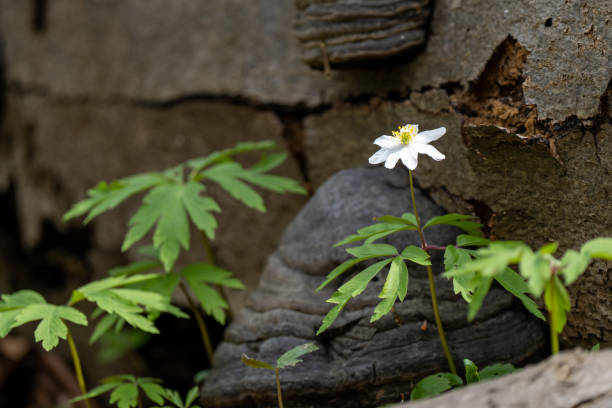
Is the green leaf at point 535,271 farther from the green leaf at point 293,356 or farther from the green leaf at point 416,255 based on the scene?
the green leaf at point 293,356

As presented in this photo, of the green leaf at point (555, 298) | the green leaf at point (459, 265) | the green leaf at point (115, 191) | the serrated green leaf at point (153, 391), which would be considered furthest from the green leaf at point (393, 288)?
the green leaf at point (115, 191)

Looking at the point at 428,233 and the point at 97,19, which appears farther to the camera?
the point at 97,19

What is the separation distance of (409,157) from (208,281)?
3.11 feet

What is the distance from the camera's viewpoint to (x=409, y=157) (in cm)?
140

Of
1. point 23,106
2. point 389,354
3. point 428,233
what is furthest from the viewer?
point 23,106

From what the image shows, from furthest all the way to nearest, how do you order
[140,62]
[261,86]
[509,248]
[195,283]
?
1. [140,62]
2. [261,86]
3. [195,283]
4. [509,248]

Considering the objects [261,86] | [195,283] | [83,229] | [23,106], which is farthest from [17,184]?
[195,283]

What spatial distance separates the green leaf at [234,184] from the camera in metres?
1.98

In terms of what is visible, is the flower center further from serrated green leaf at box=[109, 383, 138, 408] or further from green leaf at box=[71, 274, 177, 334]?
serrated green leaf at box=[109, 383, 138, 408]

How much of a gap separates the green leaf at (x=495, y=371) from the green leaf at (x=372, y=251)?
413 mm

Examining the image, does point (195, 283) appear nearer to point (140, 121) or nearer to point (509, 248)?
point (509, 248)

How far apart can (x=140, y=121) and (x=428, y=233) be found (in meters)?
2.14

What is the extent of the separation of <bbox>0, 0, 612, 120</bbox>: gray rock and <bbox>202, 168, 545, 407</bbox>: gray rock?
0.54 meters

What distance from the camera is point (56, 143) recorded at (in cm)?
393
